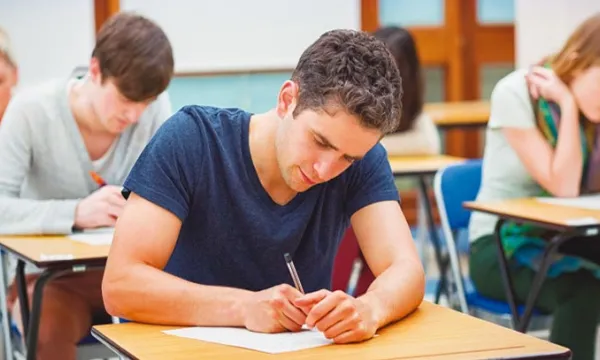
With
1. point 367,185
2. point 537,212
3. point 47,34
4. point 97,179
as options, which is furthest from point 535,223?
point 47,34

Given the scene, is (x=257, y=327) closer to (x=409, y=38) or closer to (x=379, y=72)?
(x=379, y=72)

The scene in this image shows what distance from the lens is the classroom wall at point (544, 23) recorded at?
271 inches

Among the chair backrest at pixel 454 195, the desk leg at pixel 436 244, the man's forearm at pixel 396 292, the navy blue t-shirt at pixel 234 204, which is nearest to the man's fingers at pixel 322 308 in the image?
the man's forearm at pixel 396 292

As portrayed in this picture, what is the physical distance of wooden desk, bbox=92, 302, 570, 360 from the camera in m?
1.76

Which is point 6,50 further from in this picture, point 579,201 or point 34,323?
point 579,201

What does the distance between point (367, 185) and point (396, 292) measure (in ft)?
0.93

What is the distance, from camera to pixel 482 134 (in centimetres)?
793

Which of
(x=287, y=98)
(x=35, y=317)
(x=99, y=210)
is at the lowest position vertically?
(x=35, y=317)

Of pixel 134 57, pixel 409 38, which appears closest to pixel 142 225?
pixel 134 57

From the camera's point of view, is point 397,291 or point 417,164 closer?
point 397,291

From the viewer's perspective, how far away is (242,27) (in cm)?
718

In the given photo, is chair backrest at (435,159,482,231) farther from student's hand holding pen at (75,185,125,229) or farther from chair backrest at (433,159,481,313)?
student's hand holding pen at (75,185,125,229)

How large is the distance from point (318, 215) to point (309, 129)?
1.09 feet

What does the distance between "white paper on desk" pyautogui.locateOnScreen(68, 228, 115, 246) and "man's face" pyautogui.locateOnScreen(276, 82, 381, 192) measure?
1.06 meters
